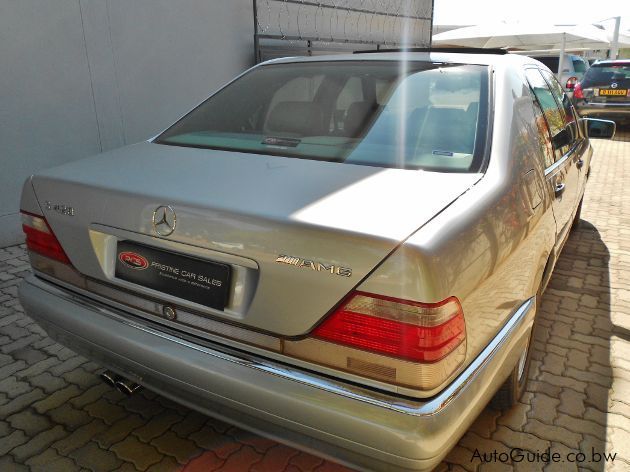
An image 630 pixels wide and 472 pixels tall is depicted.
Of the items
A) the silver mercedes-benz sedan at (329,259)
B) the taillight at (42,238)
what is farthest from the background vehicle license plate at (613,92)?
the taillight at (42,238)

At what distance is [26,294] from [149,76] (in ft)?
12.2

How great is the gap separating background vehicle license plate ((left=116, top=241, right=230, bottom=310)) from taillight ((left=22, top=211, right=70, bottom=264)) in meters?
0.33

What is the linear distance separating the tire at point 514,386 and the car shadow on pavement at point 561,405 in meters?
0.06

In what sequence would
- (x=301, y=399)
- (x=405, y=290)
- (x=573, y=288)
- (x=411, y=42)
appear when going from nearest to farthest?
(x=405, y=290), (x=301, y=399), (x=573, y=288), (x=411, y=42)

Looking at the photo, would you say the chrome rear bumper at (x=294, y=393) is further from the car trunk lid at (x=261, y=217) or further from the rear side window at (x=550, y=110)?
the rear side window at (x=550, y=110)

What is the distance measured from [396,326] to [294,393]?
1.16 feet

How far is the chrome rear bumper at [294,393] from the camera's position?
1402mm

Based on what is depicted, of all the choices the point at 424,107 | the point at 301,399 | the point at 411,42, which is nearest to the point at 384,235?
the point at 301,399

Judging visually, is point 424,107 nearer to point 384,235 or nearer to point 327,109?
point 327,109

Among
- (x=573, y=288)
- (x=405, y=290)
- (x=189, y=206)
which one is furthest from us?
(x=573, y=288)

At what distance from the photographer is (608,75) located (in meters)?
11.2

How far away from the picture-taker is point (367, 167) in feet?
6.24

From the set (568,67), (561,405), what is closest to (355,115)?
(561,405)

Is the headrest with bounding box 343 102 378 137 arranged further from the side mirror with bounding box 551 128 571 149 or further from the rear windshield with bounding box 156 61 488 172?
the side mirror with bounding box 551 128 571 149
